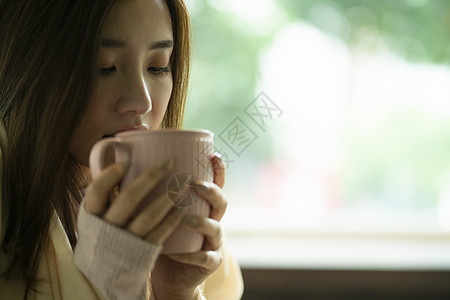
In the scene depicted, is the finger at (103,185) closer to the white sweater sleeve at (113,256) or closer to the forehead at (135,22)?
the white sweater sleeve at (113,256)

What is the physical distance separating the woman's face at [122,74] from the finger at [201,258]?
24 centimetres

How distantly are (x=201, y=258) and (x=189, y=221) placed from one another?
0.29 feet

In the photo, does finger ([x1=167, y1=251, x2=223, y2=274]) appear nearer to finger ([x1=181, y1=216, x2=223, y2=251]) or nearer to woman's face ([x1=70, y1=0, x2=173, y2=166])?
finger ([x1=181, y1=216, x2=223, y2=251])

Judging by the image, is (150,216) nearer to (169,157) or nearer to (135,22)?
(169,157)

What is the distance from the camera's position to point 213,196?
0.77 metres

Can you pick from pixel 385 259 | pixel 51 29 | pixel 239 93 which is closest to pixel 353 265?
pixel 385 259

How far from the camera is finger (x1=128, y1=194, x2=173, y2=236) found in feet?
2.29

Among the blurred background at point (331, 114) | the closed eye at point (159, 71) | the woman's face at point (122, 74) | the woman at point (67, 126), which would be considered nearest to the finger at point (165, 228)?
the woman at point (67, 126)

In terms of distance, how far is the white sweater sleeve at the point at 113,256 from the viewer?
70 cm

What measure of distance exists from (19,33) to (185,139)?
0.38 m

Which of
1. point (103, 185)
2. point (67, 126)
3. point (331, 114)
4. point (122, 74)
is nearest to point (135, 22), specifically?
point (122, 74)

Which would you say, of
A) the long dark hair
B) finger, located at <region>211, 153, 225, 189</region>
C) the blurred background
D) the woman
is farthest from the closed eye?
the blurred background

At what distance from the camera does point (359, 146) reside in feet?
6.32

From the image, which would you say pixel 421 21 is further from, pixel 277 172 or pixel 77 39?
pixel 77 39
